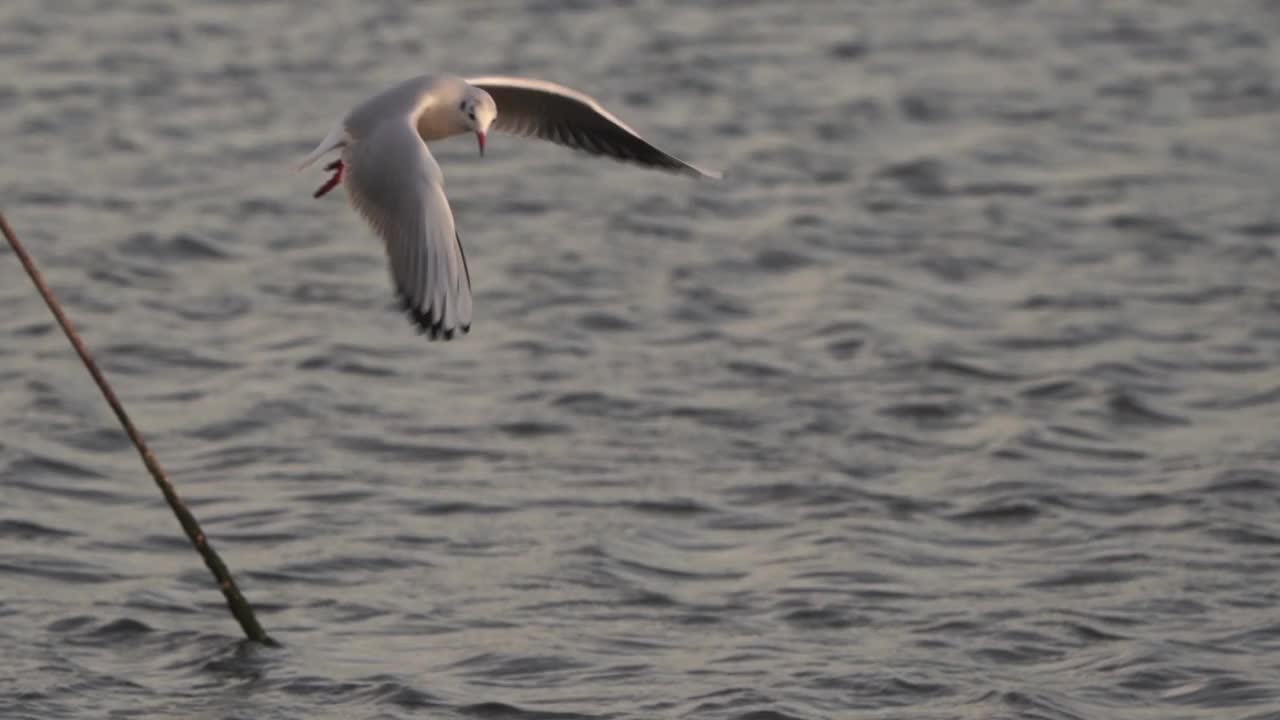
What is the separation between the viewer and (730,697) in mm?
8430

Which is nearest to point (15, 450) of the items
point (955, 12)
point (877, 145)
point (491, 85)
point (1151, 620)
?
point (491, 85)

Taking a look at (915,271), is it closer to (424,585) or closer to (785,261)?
(785,261)

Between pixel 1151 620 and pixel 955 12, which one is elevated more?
pixel 955 12

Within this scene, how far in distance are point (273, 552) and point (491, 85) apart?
2.42m

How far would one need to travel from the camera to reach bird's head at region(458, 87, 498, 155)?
7.49 metres

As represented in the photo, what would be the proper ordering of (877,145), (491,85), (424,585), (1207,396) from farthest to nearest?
(877,145)
(1207,396)
(424,585)
(491,85)

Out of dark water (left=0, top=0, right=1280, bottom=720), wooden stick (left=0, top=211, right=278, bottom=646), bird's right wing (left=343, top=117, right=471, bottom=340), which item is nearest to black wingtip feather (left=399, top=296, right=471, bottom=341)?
bird's right wing (left=343, top=117, right=471, bottom=340)

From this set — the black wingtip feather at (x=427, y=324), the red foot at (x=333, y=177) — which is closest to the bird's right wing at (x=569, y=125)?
the red foot at (x=333, y=177)

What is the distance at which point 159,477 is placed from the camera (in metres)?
8.14

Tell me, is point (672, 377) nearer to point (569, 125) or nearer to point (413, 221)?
point (569, 125)

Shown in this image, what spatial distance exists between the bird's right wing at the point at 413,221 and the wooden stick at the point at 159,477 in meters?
0.91

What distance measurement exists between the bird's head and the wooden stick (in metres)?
1.25

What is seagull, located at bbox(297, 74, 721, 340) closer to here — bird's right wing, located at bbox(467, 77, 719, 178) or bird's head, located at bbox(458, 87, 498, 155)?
bird's head, located at bbox(458, 87, 498, 155)

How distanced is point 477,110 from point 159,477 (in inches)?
61.6
